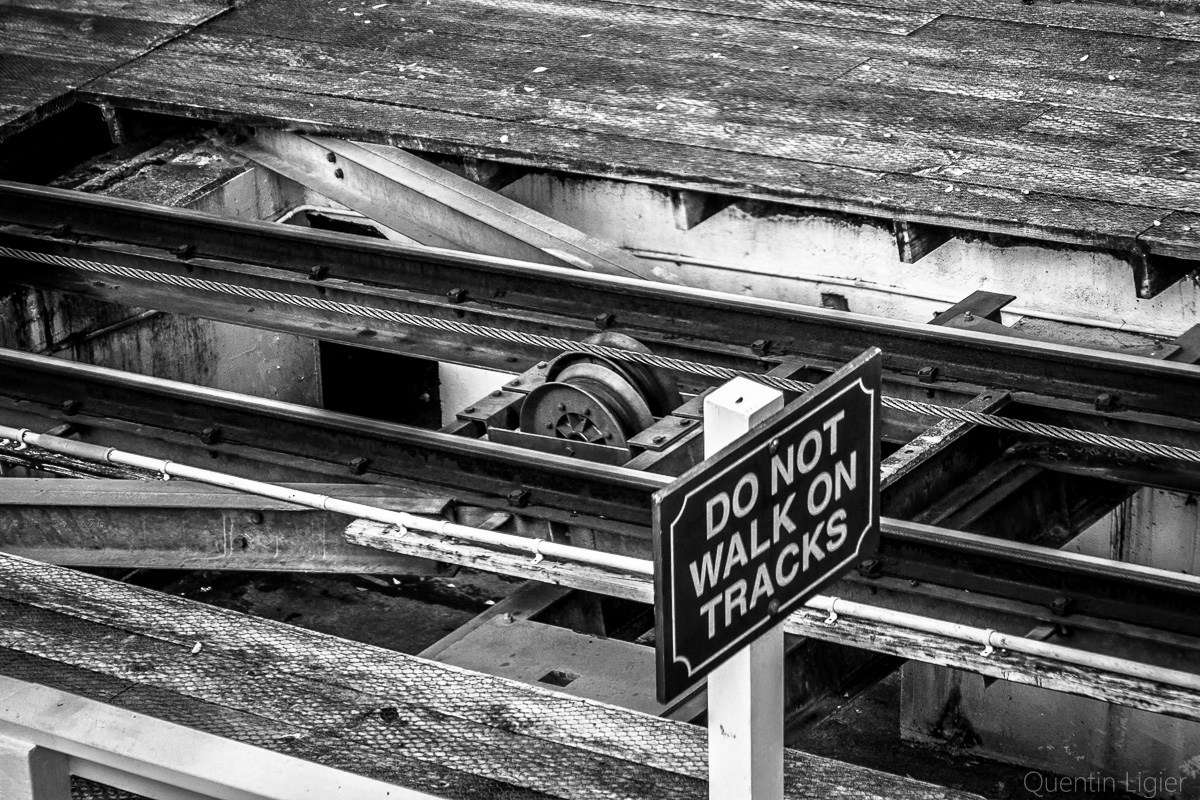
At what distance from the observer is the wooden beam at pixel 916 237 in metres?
7.47

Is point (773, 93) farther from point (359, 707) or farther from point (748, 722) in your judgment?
point (748, 722)

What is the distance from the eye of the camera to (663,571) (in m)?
2.77

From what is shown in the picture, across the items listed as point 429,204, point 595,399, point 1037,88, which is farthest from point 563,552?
point 1037,88

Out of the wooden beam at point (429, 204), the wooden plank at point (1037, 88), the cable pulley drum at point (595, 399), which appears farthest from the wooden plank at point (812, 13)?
the cable pulley drum at point (595, 399)

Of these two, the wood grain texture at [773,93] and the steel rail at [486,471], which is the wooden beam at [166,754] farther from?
the wood grain texture at [773,93]

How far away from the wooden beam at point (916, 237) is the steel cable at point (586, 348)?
1026 mm

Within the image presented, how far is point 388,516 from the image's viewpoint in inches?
233

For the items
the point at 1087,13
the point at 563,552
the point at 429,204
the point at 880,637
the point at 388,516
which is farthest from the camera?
the point at 1087,13

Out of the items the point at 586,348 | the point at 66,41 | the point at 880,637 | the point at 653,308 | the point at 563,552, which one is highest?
the point at 66,41

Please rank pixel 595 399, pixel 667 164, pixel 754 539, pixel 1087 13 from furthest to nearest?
pixel 1087 13, pixel 667 164, pixel 595 399, pixel 754 539

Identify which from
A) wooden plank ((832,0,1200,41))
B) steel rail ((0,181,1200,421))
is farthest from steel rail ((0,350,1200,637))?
wooden plank ((832,0,1200,41))

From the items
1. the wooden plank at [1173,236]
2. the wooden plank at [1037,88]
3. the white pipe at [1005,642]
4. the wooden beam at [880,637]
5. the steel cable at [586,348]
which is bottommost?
the wooden beam at [880,637]

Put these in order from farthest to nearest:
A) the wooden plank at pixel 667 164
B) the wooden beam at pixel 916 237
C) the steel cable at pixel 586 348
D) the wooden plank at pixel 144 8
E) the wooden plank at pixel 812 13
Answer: the wooden plank at pixel 144 8, the wooden plank at pixel 812 13, the wooden beam at pixel 916 237, the wooden plank at pixel 667 164, the steel cable at pixel 586 348

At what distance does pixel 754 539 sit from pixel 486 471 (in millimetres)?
3461
